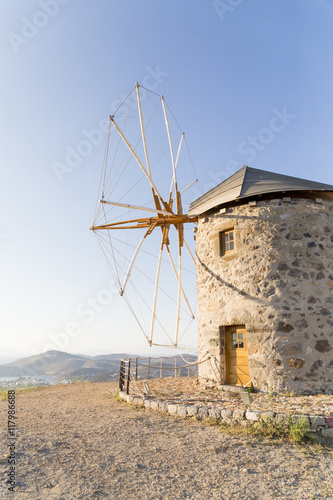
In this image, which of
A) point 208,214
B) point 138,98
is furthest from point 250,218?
point 138,98

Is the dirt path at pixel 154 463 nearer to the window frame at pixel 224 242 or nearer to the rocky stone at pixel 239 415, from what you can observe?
the rocky stone at pixel 239 415

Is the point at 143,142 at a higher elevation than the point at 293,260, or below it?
higher

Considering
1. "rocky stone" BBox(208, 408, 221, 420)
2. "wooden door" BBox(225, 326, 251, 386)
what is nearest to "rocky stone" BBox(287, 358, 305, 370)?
"wooden door" BBox(225, 326, 251, 386)

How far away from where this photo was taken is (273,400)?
7387 mm

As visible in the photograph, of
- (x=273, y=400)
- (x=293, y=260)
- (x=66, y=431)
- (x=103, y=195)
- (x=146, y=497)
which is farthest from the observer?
(x=103, y=195)

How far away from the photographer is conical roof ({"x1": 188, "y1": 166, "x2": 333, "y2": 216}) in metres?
9.21

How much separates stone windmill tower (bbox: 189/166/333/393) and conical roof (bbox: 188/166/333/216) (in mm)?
45

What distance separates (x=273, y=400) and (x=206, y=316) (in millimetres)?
3200

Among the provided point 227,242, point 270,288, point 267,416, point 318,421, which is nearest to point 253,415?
point 267,416

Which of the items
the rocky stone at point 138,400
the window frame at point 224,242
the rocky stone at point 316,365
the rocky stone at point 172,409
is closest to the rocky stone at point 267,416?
the rocky stone at point 172,409

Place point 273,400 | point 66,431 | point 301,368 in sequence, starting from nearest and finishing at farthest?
point 66,431 < point 273,400 < point 301,368

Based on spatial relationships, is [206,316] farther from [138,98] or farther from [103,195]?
[138,98]

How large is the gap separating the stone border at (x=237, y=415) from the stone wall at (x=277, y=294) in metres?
2.25

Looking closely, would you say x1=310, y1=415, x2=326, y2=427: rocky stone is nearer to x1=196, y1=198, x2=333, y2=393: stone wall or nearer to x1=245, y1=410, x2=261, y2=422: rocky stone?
x1=245, y1=410, x2=261, y2=422: rocky stone
